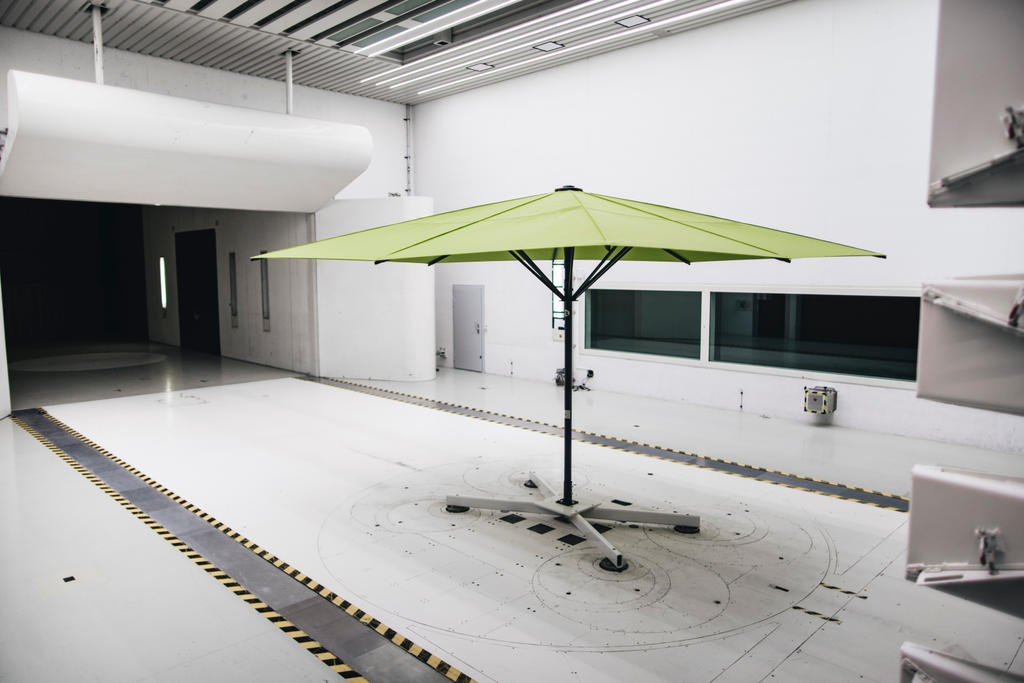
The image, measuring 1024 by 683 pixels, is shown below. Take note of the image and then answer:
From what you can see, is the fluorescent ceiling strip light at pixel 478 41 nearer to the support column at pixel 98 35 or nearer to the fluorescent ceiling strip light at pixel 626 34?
the fluorescent ceiling strip light at pixel 626 34

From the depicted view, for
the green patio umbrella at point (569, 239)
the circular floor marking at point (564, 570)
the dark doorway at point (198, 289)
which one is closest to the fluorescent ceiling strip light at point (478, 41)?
the green patio umbrella at point (569, 239)

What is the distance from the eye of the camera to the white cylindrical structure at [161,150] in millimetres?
8320

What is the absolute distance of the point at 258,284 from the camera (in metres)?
15.0

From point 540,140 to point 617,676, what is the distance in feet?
35.2

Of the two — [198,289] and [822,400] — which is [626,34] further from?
[198,289]

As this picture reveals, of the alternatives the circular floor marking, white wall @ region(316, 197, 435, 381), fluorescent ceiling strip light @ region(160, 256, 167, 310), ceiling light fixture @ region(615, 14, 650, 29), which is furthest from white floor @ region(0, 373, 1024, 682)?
fluorescent ceiling strip light @ region(160, 256, 167, 310)

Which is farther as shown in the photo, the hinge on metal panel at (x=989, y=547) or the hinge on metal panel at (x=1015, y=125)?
the hinge on metal panel at (x=989, y=547)

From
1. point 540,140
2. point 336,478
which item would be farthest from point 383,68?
point 336,478

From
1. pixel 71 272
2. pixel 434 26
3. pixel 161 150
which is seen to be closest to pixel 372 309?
pixel 161 150

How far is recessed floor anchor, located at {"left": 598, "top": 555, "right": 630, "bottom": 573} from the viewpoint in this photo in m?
4.84

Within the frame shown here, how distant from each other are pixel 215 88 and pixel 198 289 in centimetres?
679

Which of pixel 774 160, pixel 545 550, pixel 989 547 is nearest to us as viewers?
pixel 989 547

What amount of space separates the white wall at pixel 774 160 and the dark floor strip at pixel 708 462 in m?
2.59

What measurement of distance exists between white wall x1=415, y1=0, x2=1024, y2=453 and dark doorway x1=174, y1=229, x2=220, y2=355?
828cm
